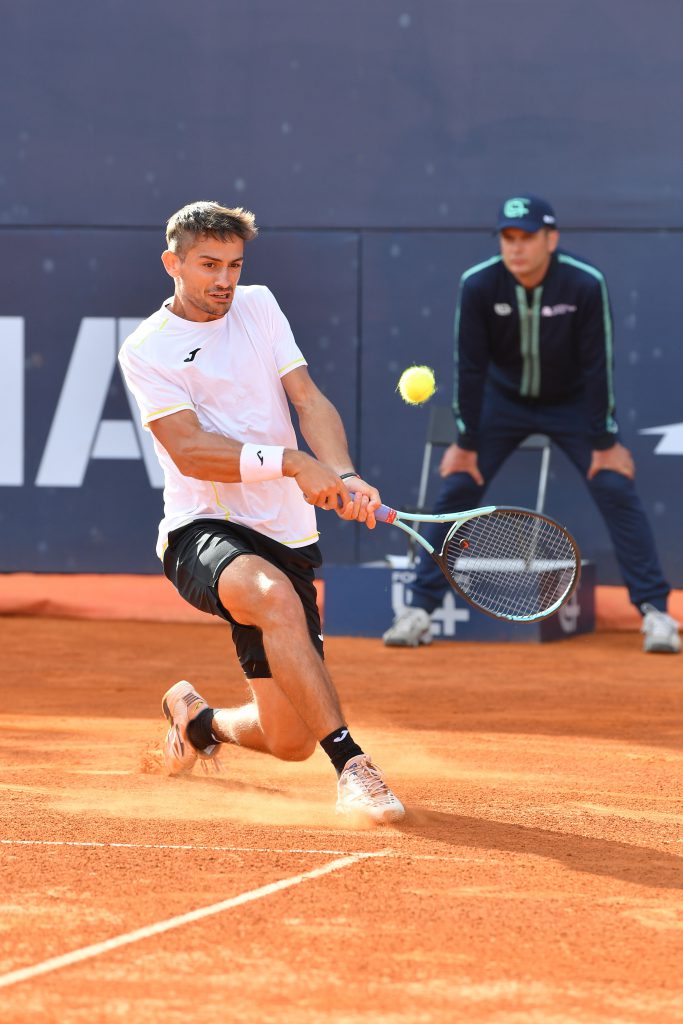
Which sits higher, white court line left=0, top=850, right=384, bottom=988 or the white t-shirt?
the white t-shirt

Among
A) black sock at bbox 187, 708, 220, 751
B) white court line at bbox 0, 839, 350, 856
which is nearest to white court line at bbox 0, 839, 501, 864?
white court line at bbox 0, 839, 350, 856

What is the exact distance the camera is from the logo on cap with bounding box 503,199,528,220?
6.70 metres

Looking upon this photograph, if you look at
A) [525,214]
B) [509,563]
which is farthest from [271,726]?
[525,214]

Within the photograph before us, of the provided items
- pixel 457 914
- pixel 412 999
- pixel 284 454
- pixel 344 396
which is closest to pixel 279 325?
pixel 284 454

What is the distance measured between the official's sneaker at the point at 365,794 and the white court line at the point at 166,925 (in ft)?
0.74

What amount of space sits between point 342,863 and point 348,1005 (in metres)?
0.89

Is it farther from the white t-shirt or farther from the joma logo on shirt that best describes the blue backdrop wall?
the white t-shirt

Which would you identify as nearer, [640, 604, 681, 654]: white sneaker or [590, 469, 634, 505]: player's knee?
[590, 469, 634, 505]: player's knee

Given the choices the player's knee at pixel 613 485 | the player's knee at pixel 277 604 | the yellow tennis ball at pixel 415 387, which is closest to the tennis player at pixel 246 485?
the player's knee at pixel 277 604

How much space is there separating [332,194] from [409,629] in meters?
2.52

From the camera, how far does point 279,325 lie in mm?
4172

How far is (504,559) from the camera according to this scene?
218 inches

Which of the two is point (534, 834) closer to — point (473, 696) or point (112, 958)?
point (112, 958)

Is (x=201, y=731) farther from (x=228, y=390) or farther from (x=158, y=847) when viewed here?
(x=228, y=390)
